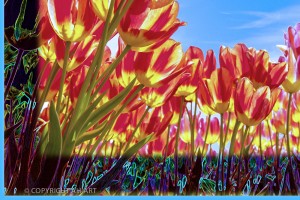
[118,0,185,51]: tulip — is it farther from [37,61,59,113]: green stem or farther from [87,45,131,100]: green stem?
[37,61,59,113]: green stem

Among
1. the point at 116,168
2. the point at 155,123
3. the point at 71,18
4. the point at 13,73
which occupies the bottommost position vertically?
the point at 116,168

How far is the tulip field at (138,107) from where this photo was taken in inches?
50.2

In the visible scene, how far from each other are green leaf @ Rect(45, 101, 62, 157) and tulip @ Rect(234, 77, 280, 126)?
1.44 ft

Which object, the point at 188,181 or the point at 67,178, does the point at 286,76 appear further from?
the point at 67,178

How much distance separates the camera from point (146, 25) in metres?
1.25

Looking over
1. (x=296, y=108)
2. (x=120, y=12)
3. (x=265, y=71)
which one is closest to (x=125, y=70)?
(x=120, y=12)

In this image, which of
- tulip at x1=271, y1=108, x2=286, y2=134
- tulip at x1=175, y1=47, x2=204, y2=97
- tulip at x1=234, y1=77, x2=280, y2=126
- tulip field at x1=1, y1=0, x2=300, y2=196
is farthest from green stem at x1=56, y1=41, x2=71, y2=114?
tulip at x1=271, y1=108, x2=286, y2=134

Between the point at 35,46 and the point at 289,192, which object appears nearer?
the point at 35,46

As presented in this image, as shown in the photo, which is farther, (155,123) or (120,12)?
(155,123)

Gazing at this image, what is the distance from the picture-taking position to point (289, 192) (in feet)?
4.70

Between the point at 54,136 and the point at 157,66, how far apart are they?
29cm

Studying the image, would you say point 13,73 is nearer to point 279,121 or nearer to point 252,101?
point 252,101

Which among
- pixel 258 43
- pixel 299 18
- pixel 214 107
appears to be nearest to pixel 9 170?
pixel 214 107

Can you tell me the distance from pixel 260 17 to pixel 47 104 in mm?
590
